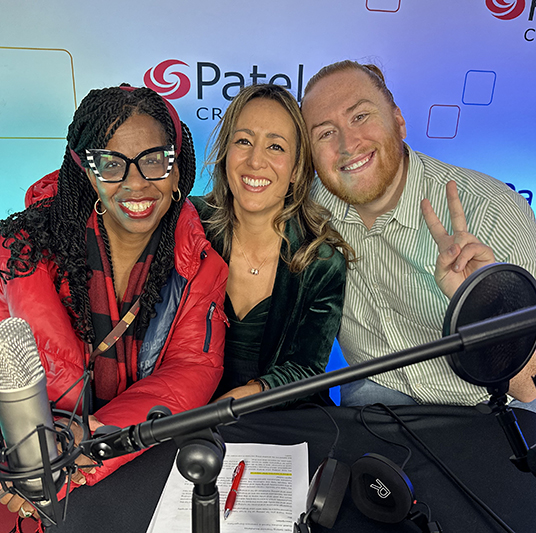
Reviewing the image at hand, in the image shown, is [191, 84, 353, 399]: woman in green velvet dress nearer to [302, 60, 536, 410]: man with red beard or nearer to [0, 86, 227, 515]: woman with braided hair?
[302, 60, 536, 410]: man with red beard

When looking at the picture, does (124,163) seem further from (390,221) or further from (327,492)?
(327,492)

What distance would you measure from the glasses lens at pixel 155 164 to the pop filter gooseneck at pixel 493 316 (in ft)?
3.59

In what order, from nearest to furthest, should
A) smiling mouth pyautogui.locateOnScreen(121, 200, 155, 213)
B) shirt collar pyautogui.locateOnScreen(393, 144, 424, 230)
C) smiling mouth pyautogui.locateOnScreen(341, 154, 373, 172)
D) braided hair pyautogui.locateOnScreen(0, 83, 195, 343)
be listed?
braided hair pyautogui.locateOnScreen(0, 83, 195, 343) < smiling mouth pyautogui.locateOnScreen(121, 200, 155, 213) < shirt collar pyautogui.locateOnScreen(393, 144, 424, 230) < smiling mouth pyautogui.locateOnScreen(341, 154, 373, 172)

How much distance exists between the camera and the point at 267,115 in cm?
180

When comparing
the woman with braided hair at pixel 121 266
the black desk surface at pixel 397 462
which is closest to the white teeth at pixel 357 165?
the woman with braided hair at pixel 121 266

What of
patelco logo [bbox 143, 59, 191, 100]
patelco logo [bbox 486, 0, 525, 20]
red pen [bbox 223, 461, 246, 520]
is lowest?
red pen [bbox 223, 461, 246, 520]

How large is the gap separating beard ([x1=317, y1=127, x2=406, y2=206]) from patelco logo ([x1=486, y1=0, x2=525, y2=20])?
1257 millimetres

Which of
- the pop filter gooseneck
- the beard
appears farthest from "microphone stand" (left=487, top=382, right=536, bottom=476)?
the beard

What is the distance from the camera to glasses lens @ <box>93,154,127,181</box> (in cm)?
142

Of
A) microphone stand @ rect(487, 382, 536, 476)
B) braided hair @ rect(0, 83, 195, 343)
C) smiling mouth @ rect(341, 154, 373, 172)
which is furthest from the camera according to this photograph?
smiling mouth @ rect(341, 154, 373, 172)

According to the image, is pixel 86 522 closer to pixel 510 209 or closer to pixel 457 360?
pixel 457 360

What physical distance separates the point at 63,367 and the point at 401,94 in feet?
7.22

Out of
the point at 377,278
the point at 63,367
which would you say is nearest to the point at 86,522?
the point at 63,367

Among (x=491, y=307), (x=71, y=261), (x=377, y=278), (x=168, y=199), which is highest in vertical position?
(x=491, y=307)
